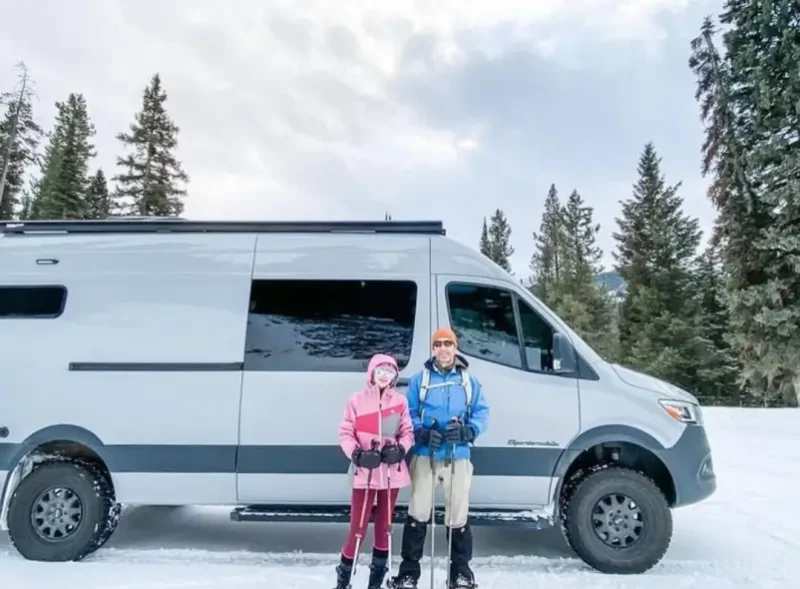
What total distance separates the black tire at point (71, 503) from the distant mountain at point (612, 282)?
31.9 meters

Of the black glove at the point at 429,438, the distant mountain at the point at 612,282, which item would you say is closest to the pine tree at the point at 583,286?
the distant mountain at the point at 612,282

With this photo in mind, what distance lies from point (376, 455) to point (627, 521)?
7.74 feet

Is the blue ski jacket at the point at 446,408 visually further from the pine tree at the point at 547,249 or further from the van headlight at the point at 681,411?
the pine tree at the point at 547,249

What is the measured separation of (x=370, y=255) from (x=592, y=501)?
2.89m

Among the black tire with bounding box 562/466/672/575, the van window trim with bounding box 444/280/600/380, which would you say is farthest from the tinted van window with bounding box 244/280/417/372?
the black tire with bounding box 562/466/672/575

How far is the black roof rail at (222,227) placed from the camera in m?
5.07

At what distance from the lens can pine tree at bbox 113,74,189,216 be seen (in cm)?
3022

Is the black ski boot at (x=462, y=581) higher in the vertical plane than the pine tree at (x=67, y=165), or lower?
lower

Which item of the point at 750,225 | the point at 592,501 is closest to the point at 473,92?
the point at 750,225

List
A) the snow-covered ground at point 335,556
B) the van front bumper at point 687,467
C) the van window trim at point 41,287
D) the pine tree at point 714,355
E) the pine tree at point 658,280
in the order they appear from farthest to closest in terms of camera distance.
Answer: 1. the pine tree at point 658,280
2. the pine tree at point 714,355
3. the van window trim at point 41,287
4. the van front bumper at point 687,467
5. the snow-covered ground at point 335,556

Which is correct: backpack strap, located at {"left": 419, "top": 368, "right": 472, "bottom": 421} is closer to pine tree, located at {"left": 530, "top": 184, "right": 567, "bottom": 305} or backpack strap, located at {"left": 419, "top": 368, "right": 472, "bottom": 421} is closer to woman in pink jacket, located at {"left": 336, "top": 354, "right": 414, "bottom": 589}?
woman in pink jacket, located at {"left": 336, "top": 354, "right": 414, "bottom": 589}

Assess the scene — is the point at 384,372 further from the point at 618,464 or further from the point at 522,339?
the point at 618,464

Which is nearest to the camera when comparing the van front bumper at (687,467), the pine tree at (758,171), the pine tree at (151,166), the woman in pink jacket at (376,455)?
the woman in pink jacket at (376,455)

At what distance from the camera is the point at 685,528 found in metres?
5.56
